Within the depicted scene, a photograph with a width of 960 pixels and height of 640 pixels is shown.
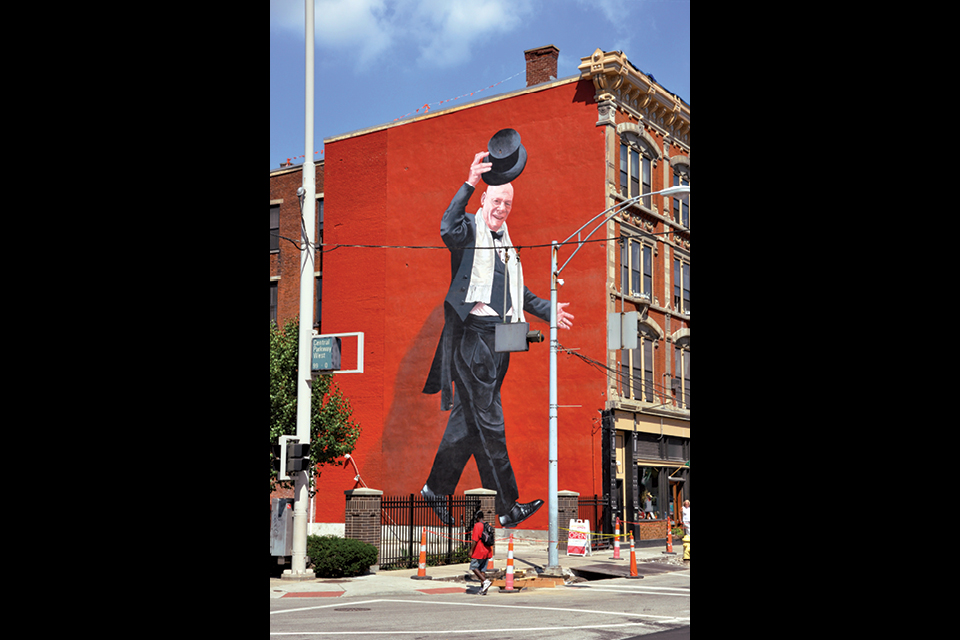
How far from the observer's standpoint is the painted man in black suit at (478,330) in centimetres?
3703

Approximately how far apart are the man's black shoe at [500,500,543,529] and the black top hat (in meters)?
13.2

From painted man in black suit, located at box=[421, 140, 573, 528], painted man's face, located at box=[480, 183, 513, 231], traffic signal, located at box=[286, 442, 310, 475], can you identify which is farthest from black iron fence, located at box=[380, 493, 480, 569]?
painted man's face, located at box=[480, 183, 513, 231]

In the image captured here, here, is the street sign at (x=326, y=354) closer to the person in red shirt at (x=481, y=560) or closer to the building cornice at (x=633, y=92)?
the person in red shirt at (x=481, y=560)

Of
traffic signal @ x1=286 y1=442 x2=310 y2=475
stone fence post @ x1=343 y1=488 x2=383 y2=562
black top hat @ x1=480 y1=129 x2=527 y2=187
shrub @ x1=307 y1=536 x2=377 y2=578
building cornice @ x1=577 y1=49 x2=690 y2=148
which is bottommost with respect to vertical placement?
shrub @ x1=307 y1=536 x2=377 y2=578

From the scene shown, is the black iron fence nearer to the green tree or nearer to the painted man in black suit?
the green tree

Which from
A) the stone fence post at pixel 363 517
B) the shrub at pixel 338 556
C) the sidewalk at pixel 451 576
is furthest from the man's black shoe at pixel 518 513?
the shrub at pixel 338 556

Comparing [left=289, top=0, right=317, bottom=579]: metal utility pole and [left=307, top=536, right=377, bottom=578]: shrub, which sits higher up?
Result: [left=289, top=0, right=317, bottom=579]: metal utility pole

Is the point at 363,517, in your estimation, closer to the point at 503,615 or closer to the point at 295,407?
the point at 295,407

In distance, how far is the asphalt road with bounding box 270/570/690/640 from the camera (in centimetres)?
1327

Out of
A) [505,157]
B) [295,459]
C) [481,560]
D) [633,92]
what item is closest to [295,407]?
[295,459]

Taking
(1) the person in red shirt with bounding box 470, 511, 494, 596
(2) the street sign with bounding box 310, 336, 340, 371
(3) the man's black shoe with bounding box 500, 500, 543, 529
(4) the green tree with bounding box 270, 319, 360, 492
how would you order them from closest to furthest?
(1) the person in red shirt with bounding box 470, 511, 494, 596 < (2) the street sign with bounding box 310, 336, 340, 371 < (4) the green tree with bounding box 270, 319, 360, 492 < (3) the man's black shoe with bounding box 500, 500, 543, 529
